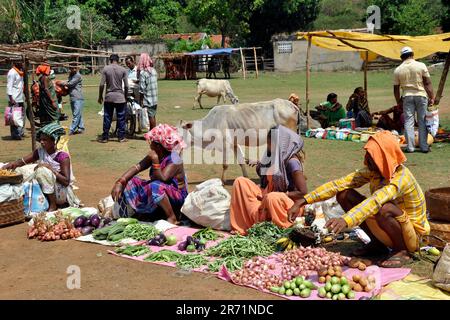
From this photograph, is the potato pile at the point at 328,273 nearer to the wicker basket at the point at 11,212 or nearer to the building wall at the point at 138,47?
the wicker basket at the point at 11,212

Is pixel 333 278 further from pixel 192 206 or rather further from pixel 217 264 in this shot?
pixel 192 206

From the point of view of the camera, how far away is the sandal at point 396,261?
16.5 ft

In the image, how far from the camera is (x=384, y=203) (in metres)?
4.91

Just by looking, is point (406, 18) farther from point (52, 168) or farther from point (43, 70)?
point (52, 168)

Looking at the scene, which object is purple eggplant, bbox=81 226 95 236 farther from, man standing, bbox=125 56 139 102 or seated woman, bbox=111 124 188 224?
man standing, bbox=125 56 139 102

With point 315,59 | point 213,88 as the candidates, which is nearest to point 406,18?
point 315,59

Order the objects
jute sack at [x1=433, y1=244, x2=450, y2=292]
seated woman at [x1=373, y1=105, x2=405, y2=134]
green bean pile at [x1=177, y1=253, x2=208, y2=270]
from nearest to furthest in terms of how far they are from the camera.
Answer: jute sack at [x1=433, y1=244, x2=450, y2=292], green bean pile at [x1=177, y1=253, x2=208, y2=270], seated woman at [x1=373, y1=105, x2=405, y2=134]

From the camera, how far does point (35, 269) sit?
538 centimetres

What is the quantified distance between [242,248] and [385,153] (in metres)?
1.55

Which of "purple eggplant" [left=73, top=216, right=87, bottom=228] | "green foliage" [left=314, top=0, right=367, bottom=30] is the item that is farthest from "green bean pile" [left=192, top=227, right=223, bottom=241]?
"green foliage" [left=314, top=0, right=367, bottom=30]

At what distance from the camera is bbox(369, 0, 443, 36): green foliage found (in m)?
38.6

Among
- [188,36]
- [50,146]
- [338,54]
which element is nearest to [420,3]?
[338,54]

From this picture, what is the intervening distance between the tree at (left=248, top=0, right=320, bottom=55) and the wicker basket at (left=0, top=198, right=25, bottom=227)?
3404 cm

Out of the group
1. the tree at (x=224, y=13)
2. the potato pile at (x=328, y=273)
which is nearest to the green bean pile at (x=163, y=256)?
the potato pile at (x=328, y=273)
